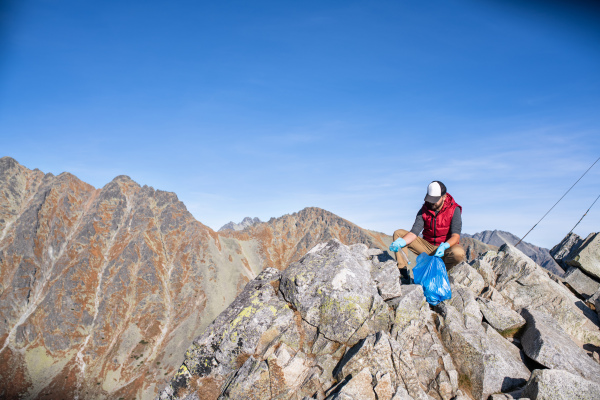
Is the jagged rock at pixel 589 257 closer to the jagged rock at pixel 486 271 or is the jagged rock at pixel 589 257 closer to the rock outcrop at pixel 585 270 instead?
the rock outcrop at pixel 585 270

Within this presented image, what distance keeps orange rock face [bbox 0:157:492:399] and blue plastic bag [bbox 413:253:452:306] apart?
123 m

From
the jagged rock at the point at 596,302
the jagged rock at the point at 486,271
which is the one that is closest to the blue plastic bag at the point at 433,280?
the jagged rock at the point at 486,271

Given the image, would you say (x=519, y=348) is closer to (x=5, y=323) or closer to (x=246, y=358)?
(x=246, y=358)

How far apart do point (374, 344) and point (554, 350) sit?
18.2 feet

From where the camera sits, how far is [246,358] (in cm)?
1013

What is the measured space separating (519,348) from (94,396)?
446 feet

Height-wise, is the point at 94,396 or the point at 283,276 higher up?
the point at 283,276

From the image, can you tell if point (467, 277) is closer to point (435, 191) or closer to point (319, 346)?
point (435, 191)

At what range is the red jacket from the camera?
12.4 m

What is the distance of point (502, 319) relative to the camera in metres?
11.0

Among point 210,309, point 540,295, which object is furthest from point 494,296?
point 210,309

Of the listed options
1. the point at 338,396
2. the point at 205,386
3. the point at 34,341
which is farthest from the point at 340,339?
the point at 34,341

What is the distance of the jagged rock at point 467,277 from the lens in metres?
13.3

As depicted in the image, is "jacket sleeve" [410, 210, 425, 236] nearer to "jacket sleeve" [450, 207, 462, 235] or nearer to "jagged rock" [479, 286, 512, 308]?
"jacket sleeve" [450, 207, 462, 235]
